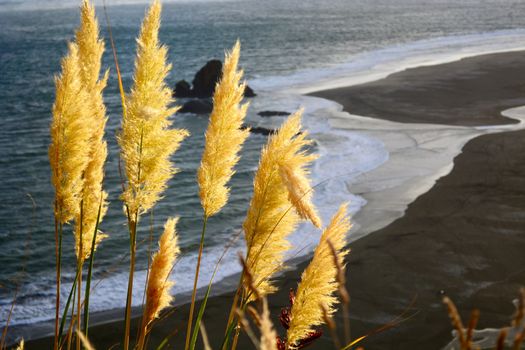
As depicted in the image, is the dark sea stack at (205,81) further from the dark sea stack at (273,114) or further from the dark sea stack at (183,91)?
the dark sea stack at (273,114)

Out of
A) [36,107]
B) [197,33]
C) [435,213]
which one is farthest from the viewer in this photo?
[197,33]

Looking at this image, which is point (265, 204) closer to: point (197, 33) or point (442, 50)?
point (442, 50)

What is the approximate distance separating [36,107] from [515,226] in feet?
76.6

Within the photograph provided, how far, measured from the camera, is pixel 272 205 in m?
2.25

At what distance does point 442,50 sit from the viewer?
40.6 metres

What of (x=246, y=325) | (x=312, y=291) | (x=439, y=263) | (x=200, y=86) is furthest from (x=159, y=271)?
(x=200, y=86)

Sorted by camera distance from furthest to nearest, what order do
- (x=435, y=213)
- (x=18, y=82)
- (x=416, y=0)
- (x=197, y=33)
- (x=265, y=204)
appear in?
1. (x=416, y=0)
2. (x=197, y=33)
3. (x=18, y=82)
4. (x=435, y=213)
5. (x=265, y=204)

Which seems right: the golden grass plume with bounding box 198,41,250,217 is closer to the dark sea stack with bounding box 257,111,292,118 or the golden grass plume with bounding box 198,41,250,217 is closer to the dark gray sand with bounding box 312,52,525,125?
the dark gray sand with bounding box 312,52,525,125

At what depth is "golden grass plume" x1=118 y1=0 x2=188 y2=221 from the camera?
2180mm

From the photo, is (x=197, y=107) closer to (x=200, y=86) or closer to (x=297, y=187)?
(x=200, y=86)

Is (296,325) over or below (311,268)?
below

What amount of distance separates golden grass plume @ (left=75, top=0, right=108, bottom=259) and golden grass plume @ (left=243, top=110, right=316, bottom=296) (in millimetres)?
590

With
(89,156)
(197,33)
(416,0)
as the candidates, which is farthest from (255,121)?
(416,0)

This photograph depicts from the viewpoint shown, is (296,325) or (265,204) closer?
(296,325)
